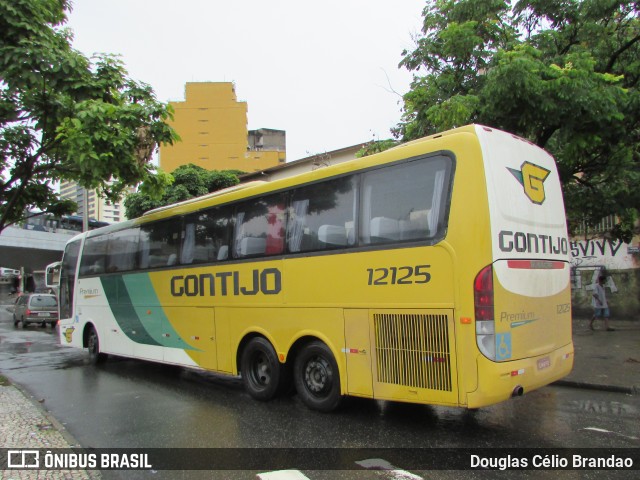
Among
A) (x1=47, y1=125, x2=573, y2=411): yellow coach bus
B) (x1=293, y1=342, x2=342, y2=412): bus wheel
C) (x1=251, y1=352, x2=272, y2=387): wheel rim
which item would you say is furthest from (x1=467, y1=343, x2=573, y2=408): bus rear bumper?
(x1=251, y1=352, x2=272, y2=387): wheel rim

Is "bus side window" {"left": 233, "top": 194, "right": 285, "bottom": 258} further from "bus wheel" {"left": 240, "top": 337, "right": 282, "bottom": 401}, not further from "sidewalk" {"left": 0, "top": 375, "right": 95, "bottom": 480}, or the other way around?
"sidewalk" {"left": 0, "top": 375, "right": 95, "bottom": 480}

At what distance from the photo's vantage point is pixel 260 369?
24.4 ft

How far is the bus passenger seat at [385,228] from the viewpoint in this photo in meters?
5.55

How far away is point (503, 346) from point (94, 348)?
10.1 m

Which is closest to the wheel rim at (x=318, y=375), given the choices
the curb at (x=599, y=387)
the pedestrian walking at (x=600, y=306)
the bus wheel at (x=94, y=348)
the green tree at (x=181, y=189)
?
the curb at (x=599, y=387)

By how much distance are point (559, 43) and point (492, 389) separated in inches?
329

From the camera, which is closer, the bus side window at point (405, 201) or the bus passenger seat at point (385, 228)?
the bus side window at point (405, 201)

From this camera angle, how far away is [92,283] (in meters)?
11.5

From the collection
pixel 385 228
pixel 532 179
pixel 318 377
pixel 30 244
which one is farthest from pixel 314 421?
pixel 30 244

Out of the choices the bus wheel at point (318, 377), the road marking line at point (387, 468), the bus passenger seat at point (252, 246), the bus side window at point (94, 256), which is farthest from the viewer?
the bus side window at point (94, 256)

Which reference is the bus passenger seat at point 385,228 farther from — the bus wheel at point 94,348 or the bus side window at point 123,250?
the bus wheel at point 94,348

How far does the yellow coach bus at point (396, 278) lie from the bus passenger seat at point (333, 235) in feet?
0.05

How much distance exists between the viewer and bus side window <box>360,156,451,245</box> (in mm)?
5223

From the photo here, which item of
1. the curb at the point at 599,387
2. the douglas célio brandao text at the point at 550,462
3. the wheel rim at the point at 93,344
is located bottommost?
the curb at the point at 599,387
